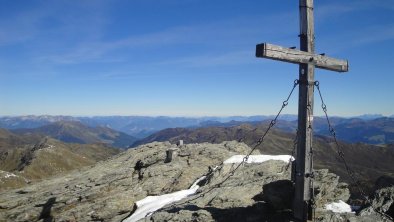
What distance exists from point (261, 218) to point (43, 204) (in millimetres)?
18303

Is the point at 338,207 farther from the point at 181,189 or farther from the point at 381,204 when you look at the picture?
the point at 181,189

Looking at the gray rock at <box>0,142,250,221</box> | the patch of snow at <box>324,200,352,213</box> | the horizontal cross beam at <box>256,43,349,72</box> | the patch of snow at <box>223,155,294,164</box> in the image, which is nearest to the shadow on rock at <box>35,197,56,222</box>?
the gray rock at <box>0,142,250,221</box>

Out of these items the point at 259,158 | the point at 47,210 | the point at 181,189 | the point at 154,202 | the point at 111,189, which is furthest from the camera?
the point at 259,158

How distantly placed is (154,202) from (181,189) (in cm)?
320

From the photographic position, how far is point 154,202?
77.2ft

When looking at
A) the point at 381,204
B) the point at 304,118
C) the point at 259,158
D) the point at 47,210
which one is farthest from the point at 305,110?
the point at 47,210

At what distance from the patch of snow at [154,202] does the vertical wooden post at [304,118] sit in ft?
31.4

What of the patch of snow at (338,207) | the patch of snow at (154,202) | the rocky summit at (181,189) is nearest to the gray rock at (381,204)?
the rocky summit at (181,189)

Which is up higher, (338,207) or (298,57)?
(298,57)

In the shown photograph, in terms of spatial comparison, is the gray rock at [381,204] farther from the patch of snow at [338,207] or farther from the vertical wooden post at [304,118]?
the vertical wooden post at [304,118]

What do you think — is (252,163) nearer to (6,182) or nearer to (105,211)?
(105,211)

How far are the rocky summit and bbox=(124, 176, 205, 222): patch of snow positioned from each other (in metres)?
0.53

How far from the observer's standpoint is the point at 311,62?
14672 mm

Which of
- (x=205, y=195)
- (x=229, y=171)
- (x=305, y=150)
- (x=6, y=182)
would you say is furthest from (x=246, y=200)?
(x=6, y=182)
